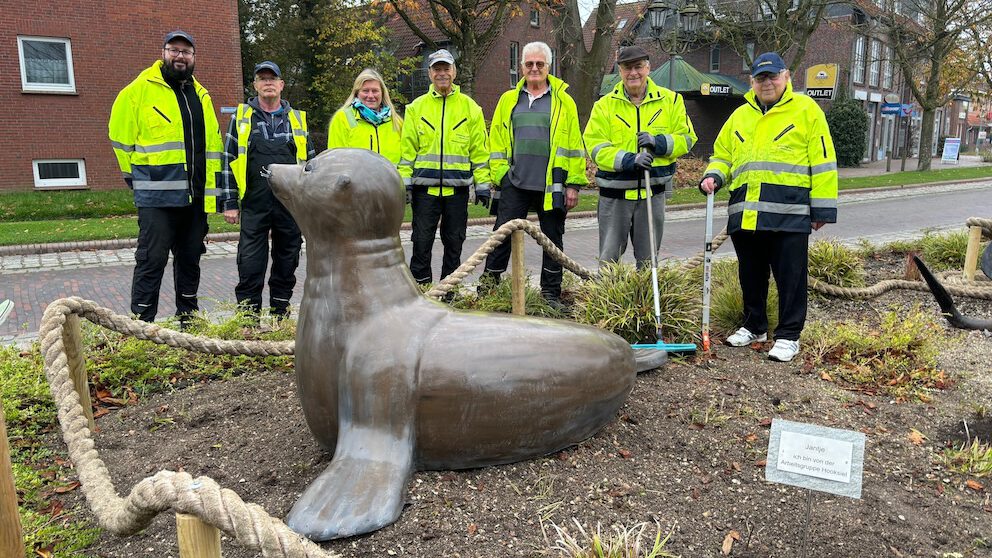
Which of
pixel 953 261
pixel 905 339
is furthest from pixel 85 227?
pixel 953 261

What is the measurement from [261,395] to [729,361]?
312 centimetres

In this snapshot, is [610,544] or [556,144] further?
[556,144]

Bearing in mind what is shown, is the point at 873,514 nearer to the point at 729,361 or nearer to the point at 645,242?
the point at 729,361

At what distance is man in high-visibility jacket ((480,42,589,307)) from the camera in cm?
568

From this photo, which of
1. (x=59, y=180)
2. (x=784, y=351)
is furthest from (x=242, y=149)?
(x=59, y=180)

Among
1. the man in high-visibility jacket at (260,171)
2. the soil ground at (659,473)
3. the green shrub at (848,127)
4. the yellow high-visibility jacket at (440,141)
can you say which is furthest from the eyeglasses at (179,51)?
the green shrub at (848,127)

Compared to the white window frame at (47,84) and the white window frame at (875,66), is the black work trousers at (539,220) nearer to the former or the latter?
the white window frame at (47,84)

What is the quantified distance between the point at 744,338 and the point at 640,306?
0.92m

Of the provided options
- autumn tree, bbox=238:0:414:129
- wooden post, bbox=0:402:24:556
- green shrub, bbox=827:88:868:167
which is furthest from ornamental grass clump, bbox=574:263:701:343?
green shrub, bbox=827:88:868:167

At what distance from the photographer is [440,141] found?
227 inches

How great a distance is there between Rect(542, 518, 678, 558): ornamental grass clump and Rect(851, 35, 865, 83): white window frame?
1417 inches

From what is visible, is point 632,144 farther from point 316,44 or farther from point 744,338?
point 316,44

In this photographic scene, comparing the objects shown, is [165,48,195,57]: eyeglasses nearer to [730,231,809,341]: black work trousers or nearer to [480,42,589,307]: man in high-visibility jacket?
[480,42,589,307]: man in high-visibility jacket

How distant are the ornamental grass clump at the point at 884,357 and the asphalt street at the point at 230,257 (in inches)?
159
